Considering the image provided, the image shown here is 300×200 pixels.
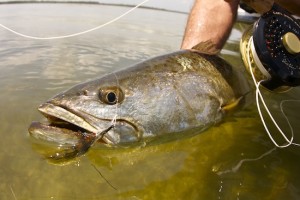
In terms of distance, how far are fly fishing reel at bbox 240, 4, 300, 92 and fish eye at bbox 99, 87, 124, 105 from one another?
974mm

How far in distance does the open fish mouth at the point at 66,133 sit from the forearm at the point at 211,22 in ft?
4.70

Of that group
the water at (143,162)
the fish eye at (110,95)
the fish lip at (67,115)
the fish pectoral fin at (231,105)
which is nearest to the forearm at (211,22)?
the fish pectoral fin at (231,105)

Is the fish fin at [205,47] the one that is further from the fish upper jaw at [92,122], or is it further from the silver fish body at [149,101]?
the fish upper jaw at [92,122]

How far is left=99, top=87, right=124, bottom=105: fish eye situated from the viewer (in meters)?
2.58

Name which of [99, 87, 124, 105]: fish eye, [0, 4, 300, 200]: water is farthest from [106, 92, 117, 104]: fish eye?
[0, 4, 300, 200]: water

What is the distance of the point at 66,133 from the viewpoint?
2.49 m

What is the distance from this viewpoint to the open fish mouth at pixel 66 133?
249 centimetres

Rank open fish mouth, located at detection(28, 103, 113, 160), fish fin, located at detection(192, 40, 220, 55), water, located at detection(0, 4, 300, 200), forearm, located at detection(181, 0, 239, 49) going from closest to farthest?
1. water, located at detection(0, 4, 300, 200)
2. open fish mouth, located at detection(28, 103, 113, 160)
3. fish fin, located at detection(192, 40, 220, 55)
4. forearm, located at detection(181, 0, 239, 49)

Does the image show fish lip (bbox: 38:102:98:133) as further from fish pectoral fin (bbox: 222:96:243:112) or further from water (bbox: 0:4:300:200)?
fish pectoral fin (bbox: 222:96:243:112)

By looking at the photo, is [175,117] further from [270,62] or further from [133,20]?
[133,20]

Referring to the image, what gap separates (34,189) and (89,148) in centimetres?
50

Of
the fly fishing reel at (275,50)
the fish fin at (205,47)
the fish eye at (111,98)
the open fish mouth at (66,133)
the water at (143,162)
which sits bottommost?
the water at (143,162)

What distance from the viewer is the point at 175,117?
9.09ft

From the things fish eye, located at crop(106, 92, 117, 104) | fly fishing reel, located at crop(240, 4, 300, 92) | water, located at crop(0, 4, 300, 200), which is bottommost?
water, located at crop(0, 4, 300, 200)
